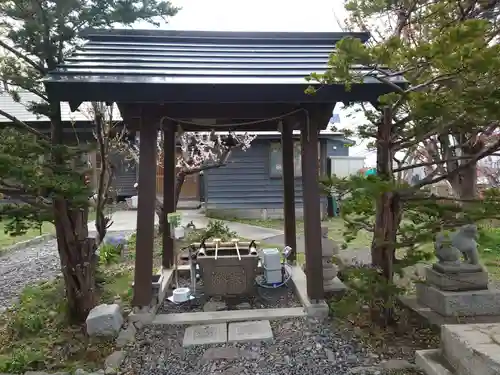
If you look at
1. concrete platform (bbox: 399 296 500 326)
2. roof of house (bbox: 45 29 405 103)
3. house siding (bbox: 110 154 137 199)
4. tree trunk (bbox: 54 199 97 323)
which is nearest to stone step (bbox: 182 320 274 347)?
tree trunk (bbox: 54 199 97 323)

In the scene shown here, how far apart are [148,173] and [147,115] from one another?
636 mm

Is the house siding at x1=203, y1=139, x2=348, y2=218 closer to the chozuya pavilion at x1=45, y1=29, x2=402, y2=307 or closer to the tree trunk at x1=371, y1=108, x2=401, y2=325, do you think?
the chozuya pavilion at x1=45, y1=29, x2=402, y2=307

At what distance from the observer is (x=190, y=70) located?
3.79 meters

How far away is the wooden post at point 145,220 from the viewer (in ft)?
12.6

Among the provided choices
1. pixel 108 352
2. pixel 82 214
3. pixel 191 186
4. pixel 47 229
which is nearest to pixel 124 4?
pixel 82 214

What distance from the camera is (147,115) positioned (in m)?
3.89

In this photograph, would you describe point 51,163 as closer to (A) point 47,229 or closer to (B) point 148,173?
(B) point 148,173

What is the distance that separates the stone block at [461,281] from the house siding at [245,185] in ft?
30.0

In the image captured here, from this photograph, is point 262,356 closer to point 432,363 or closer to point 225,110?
point 432,363

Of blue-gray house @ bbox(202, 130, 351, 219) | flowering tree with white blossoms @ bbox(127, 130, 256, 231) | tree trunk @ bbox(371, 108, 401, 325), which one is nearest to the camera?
tree trunk @ bbox(371, 108, 401, 325)

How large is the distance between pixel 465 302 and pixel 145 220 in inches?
137

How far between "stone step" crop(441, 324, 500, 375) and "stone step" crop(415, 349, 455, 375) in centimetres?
5

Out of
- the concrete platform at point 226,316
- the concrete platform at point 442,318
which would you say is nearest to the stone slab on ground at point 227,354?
the concrete platform at point 226,316

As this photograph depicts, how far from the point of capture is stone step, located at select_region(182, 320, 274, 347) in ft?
11.2
